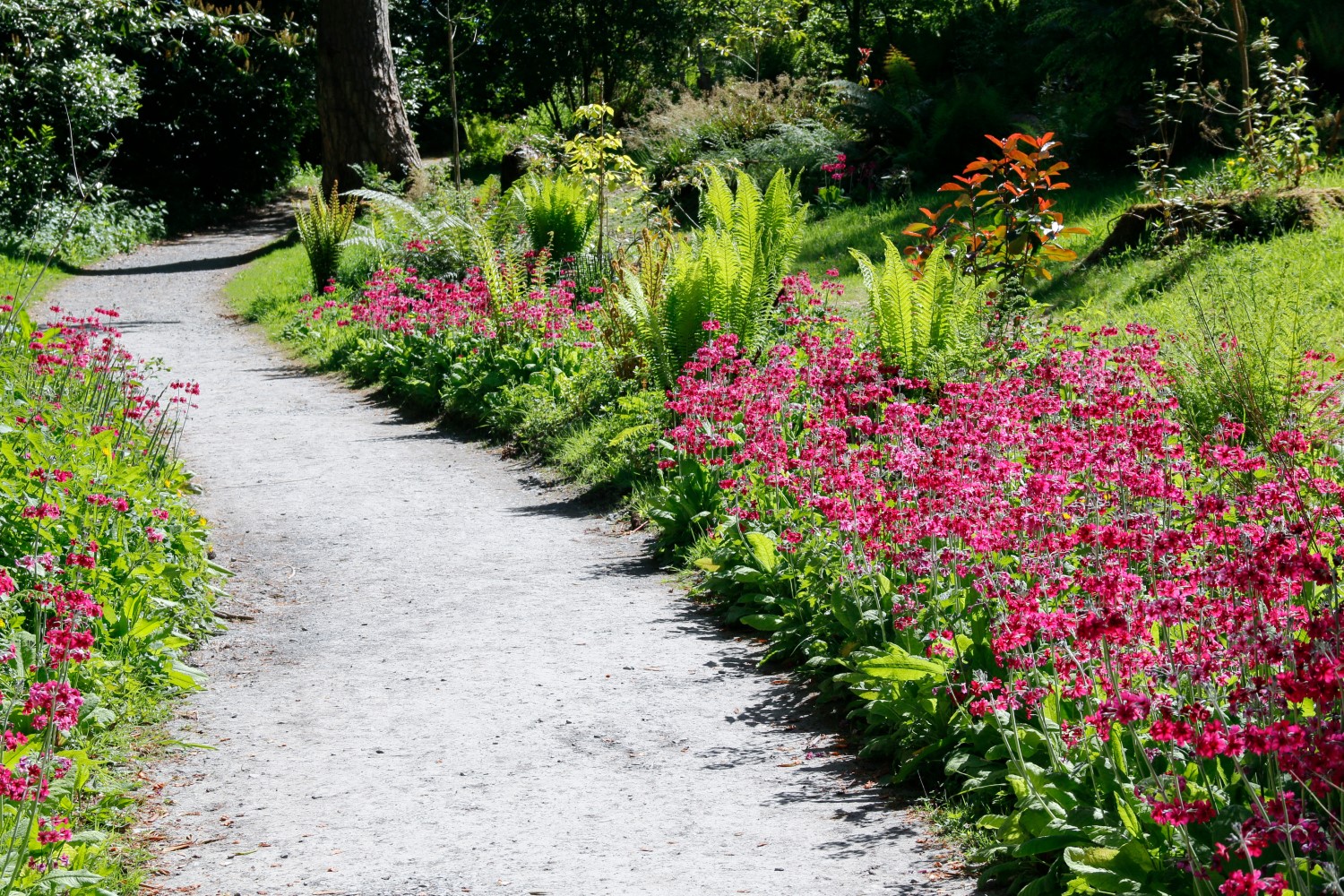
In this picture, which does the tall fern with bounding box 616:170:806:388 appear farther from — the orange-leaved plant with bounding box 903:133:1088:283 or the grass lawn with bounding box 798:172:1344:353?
the grass lawn with bounding box 798:172:1344:353

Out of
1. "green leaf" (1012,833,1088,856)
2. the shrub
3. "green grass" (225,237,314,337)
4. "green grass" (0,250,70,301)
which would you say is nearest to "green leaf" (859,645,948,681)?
"green leaf" (1012,833,1088,856)

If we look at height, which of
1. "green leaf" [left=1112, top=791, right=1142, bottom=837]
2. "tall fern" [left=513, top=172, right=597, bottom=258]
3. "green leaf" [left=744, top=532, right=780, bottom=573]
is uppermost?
Answer: "tall fern" [left=513, top=172, right=597, bottom=258]

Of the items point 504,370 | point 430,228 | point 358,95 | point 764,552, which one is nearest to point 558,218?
point 430,228

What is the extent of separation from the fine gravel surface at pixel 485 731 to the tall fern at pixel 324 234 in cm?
754

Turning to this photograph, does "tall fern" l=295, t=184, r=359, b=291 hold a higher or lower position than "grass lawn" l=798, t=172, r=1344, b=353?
higher

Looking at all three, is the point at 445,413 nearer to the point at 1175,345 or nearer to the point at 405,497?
the point at 405,497

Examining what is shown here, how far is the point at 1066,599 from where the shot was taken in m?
3.86

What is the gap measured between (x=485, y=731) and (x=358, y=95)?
46.5ft

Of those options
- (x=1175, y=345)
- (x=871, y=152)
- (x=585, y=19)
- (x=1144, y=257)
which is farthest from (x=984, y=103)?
(x=585, y=19)

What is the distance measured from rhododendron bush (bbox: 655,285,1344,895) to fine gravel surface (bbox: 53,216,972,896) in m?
0.32

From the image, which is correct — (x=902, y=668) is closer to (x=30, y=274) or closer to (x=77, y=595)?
(x=77, y=595)

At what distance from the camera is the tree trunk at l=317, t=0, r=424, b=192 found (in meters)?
16.2

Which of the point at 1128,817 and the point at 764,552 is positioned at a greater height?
the point at 764,552

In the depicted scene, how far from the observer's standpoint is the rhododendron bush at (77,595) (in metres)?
2.91
